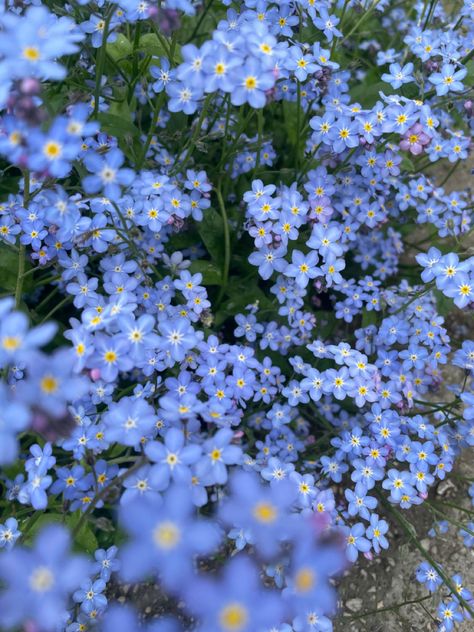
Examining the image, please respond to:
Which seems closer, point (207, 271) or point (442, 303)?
point (207, 271)

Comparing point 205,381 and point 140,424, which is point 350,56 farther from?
point 140,424

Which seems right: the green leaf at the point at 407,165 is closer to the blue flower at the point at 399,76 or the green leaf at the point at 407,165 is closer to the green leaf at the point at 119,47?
the blue flower at the point at 399,76

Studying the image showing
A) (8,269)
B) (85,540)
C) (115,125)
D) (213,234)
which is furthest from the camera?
(213,234)

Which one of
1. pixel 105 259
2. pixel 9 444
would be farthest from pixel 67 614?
pixel 105 259

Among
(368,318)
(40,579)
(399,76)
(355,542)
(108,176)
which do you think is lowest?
(40,579)

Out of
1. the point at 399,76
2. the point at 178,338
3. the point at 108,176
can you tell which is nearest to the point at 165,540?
the point at 178,338

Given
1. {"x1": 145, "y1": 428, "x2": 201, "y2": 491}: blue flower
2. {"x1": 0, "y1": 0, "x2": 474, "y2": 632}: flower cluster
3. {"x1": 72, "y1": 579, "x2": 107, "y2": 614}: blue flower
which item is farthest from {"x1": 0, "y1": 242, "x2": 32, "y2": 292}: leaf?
{"x1": 145, "y1": 428, "x2": 201, "y2": 491}: blue flower

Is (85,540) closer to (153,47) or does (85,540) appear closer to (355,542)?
(355,542)
